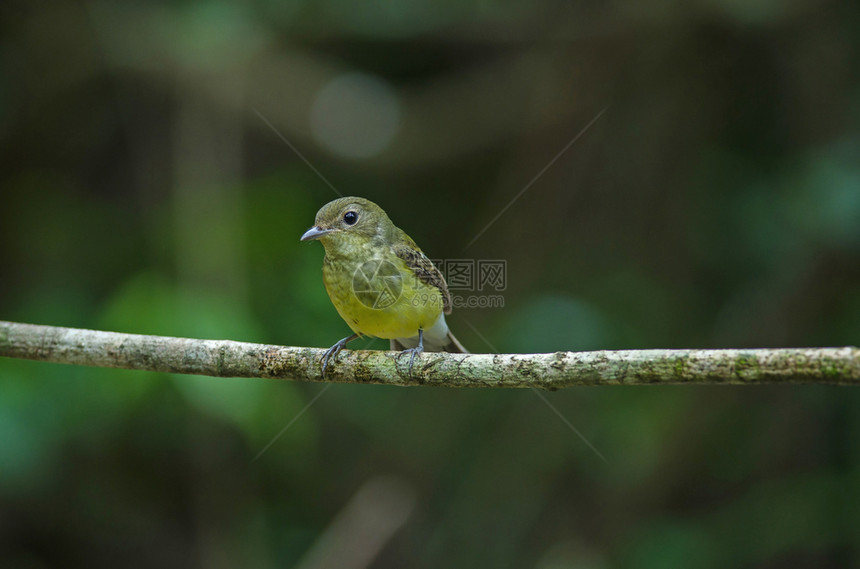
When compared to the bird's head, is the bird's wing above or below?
below

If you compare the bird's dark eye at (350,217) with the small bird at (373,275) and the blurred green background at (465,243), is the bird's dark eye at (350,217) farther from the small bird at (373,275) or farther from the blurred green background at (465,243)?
the blurred green background at (465,243)

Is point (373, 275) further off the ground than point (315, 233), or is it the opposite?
point (315, 233)

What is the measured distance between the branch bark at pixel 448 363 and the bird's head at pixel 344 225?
2.45ft

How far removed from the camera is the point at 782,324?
16.4 ft

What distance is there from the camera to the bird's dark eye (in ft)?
11.9

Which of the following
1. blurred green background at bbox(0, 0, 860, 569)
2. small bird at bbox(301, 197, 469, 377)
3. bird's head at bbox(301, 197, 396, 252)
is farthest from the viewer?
blurred green background at bbox(0, 0, 860, 569)

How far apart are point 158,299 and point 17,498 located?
7.19 feet

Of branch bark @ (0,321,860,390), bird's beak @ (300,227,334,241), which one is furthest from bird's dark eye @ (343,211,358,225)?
branch bark @ (0,321,860,390)

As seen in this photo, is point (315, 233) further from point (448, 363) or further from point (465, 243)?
point (465, 243)

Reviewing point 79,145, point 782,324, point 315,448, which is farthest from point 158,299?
point 782,324

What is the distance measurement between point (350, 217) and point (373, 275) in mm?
344

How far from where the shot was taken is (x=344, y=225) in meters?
3.63

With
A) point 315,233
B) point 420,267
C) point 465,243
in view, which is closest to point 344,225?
point 315,233

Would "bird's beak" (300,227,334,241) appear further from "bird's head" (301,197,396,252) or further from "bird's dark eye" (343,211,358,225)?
"bird's dark eye" (343,211,358,225)
